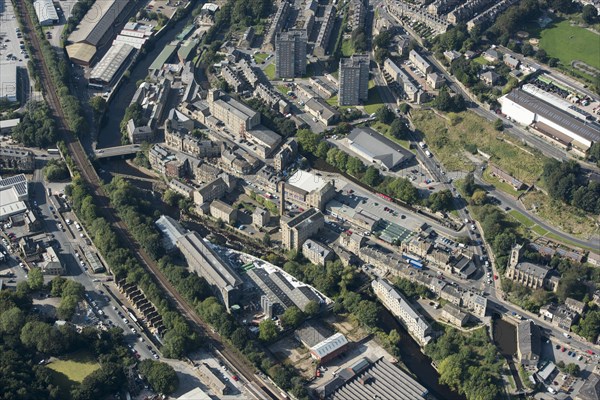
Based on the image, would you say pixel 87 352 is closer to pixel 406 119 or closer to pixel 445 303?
pixel 445 303

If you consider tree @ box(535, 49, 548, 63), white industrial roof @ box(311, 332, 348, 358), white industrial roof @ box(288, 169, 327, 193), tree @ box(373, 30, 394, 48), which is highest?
tree @ box(373, 30, 394, 48)

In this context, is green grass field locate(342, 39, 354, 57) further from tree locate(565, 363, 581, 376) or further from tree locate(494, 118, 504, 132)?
tree locate(565, 363, 581, 376)

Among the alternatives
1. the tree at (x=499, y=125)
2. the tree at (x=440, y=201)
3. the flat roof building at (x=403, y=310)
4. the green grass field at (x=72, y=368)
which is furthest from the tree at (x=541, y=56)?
the green grass field at (x=72, y=368)

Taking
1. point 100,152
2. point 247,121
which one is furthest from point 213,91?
point 100,152

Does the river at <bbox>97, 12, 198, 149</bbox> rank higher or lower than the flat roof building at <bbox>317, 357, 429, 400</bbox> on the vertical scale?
higher

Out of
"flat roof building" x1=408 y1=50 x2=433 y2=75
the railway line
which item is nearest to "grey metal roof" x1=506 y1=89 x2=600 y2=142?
"flat roof building" x1=408 y1=50 x2=433 y2=75

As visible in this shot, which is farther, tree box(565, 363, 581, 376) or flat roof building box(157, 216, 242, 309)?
flat roof building box(157, 216, 242, 309)
